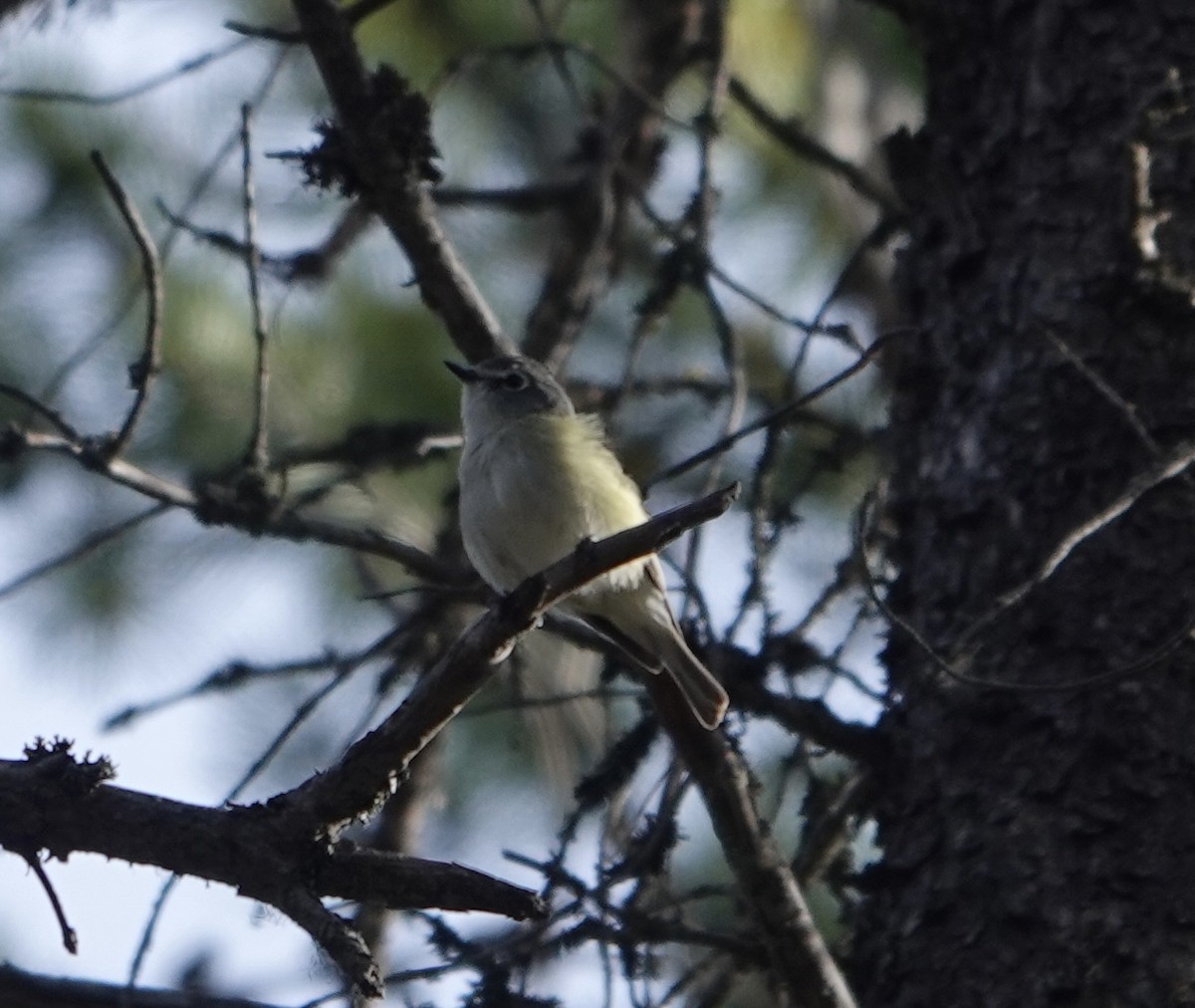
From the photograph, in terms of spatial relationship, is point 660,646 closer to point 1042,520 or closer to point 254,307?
point 1042,520

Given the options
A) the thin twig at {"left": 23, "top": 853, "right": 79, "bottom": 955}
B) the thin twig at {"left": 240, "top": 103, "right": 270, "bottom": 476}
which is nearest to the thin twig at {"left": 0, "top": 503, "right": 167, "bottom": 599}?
the thin twig at {"left": 240, "top": 103, "right": 270, "bottom": 476}

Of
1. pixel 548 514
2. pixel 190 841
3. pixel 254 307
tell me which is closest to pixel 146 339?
pixel 254 307

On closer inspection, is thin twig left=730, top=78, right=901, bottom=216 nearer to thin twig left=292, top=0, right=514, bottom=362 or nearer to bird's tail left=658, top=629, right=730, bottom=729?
thin twig left=292, top=0, right=514, bottom=362

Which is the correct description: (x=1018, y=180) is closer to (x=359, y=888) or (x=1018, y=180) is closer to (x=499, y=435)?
(x=499, y=435)

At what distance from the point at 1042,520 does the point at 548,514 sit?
145cm

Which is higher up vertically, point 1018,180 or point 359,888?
point 1018,180

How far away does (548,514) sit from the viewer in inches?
204

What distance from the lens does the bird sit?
5.14 meters

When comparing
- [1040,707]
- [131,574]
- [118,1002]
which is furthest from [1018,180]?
[131,574]

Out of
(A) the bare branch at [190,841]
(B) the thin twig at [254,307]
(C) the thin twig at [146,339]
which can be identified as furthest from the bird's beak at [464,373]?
(A) the bare branch at [190,841]

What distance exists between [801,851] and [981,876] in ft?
2.23

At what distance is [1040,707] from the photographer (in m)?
4.12

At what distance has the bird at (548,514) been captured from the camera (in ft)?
16.9

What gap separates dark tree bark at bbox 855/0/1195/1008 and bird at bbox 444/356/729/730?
2.67ft
